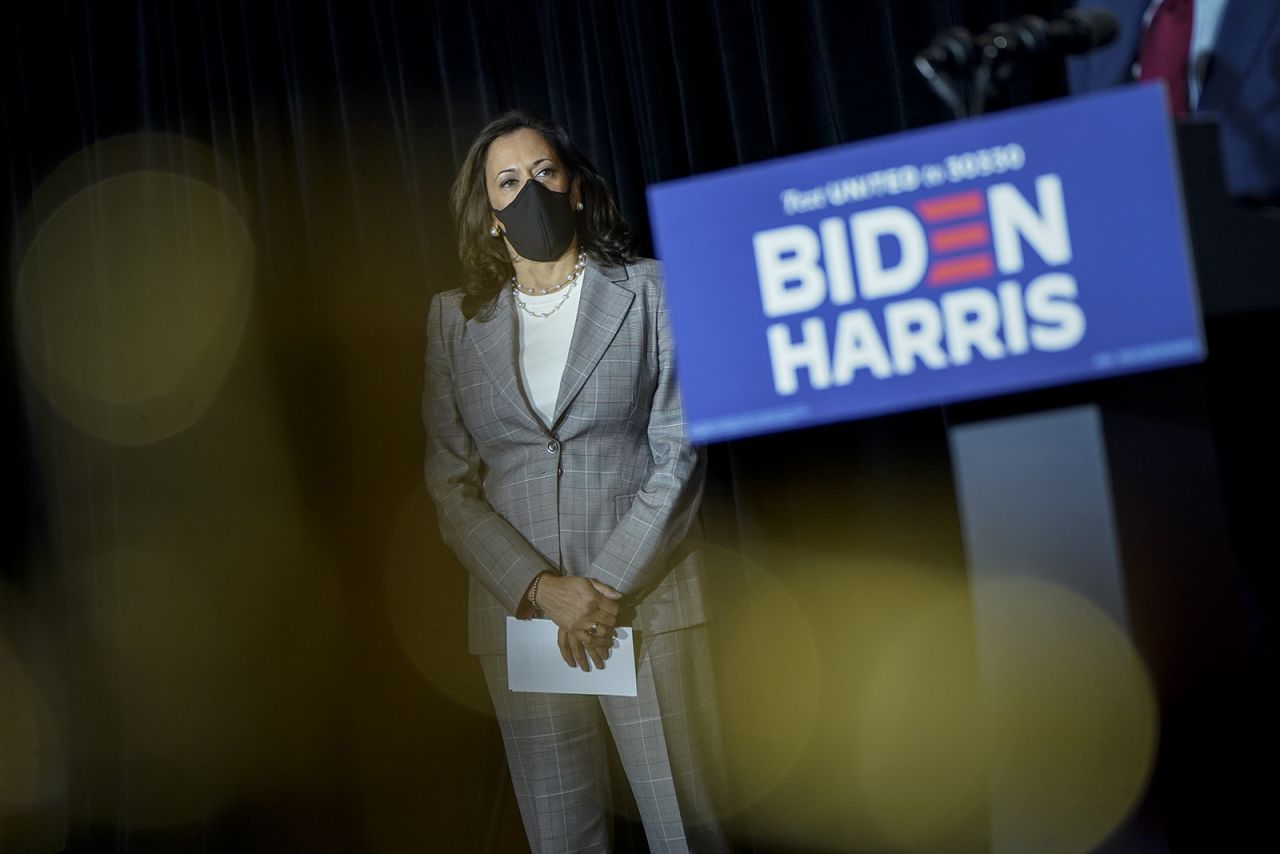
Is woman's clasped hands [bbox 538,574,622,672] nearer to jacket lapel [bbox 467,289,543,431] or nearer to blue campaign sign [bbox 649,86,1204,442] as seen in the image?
jacket lapel [bbox 467,289,543,431]

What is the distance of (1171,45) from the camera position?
143 centimetres

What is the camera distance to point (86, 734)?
2.83 m

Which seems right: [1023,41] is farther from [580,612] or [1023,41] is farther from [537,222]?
[580,612]

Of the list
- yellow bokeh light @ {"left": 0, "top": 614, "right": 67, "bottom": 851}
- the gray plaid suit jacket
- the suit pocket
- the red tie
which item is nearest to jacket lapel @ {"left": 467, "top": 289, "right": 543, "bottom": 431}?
the gray plaid suit jacket

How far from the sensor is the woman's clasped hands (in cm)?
182

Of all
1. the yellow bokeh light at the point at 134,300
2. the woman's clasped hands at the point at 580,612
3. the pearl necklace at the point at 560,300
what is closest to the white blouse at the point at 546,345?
the pearl necklace at the point at 560,300

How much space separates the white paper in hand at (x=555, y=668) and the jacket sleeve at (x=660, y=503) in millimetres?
103

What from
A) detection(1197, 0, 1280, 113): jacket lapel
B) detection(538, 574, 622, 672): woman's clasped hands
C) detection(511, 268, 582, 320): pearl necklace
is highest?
detection(1197, 0, 1280, 113): jacket lapel

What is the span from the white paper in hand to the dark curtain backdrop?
668mm

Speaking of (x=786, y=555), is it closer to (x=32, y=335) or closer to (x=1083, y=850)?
(x=1083, y=850)

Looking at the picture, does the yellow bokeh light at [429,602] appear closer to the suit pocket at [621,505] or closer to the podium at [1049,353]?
the suit pocket at [621,505]

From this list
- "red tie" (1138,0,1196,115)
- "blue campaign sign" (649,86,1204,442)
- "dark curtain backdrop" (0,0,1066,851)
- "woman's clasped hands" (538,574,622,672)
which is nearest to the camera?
"blue campaign sign" (649,86,1204,442)

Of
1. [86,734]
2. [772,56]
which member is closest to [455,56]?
[772,56]

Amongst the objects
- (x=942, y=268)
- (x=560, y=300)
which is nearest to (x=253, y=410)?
(x=560, y=300)
